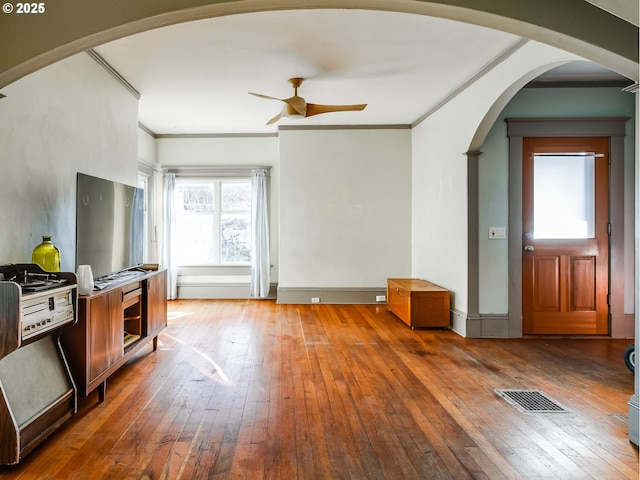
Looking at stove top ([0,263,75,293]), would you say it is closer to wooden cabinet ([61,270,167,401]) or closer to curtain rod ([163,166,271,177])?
wooden cabinet ([61,270,167,401])

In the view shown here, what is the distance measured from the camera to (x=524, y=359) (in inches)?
148

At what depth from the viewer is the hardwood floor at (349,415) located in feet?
6.69

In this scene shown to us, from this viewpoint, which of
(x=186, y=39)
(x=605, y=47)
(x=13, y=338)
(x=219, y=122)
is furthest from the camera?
(x=219, y=122)

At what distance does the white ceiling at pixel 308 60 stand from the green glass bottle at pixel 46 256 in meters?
1.91

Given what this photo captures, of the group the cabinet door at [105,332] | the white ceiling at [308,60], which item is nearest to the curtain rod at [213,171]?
the white ceiling at [308,60]

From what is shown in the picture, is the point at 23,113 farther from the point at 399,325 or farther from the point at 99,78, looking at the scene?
the point at 399,325

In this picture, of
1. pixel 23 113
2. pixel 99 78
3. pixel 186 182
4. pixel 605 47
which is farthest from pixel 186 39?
pixel 186 182

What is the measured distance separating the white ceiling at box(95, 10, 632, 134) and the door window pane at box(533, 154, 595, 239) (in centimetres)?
92

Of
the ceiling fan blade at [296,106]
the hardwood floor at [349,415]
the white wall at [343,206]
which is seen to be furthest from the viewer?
the white wall at [343,206]

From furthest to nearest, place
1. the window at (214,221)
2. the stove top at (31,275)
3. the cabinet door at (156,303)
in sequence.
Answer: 1. the window at (214,221)
2. the cabinet door at (156,303)
3. the stove top at (31,275)

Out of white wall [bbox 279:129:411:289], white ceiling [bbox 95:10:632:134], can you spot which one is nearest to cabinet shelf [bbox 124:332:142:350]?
white ceiling [bbox 95:10:632:134]

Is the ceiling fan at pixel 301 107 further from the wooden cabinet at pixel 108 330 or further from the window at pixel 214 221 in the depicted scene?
the window at pixel 214 221

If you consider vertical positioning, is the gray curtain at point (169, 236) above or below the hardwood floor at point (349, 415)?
above

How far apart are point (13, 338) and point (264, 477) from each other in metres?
1.35
